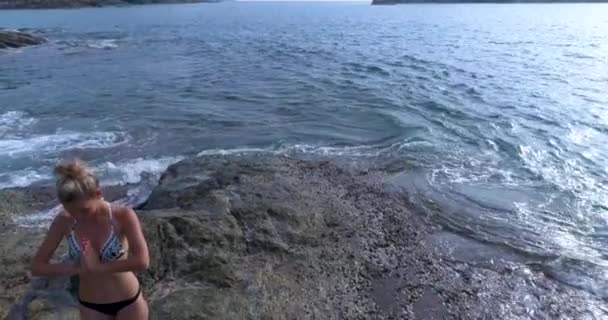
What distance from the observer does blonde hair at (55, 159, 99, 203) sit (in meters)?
4.37

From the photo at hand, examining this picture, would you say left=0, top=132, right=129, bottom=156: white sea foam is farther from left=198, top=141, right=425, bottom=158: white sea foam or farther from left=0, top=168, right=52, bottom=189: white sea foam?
left=198, top=141, right=425, bottom=158: white sea foam

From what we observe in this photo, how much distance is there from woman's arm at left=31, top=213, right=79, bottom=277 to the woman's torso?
7 centimetres

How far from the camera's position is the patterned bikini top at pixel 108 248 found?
4.73 m

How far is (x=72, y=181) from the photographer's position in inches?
172

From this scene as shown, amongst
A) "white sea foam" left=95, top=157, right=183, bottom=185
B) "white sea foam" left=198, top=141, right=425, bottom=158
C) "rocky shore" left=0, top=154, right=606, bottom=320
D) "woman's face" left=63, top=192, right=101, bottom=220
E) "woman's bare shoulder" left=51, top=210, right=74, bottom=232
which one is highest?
"woman's face" left=63, top=192, right=101, bottom=220

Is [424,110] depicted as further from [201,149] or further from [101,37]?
[101,37]

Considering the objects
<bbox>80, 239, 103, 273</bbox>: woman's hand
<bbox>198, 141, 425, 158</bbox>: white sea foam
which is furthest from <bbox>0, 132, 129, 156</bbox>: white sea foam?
<bbox>80, 239, 103, 273</bbox>: woman's hand

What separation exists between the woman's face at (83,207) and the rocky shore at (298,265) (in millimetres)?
2568

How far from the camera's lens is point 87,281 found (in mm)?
5055

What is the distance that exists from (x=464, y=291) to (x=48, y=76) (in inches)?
1171

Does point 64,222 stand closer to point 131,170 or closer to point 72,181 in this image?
point 72,181

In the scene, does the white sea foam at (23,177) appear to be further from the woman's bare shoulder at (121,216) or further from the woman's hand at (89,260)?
the woman's bare shoulder at (121,216)

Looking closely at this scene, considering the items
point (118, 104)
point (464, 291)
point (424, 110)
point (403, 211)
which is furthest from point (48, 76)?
point (464, 291)

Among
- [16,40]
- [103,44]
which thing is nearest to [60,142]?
[103,44]
